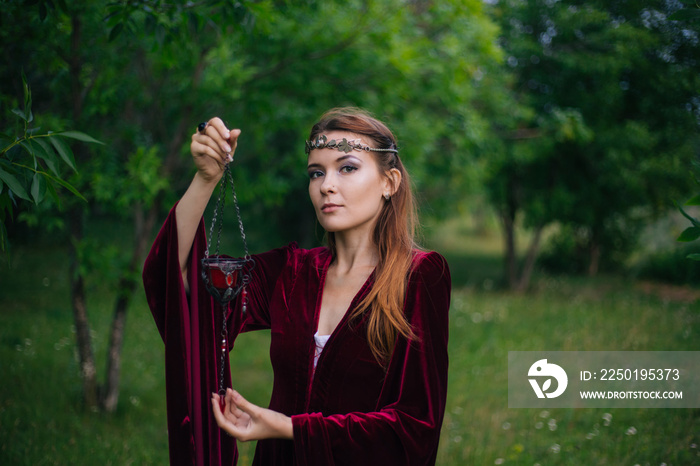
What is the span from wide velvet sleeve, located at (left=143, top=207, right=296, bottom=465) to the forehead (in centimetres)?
49

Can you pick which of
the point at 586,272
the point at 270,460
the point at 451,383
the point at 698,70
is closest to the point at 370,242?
the point at 270,460

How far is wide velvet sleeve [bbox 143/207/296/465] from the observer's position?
204 cm

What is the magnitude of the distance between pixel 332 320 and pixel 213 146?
74 cm

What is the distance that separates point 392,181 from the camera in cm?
227

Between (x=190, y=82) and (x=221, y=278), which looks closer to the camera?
(x=221, y=278)

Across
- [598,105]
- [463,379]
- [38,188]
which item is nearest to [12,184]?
[38,188]

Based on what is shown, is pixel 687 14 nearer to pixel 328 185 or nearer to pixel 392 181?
pixel 392 181

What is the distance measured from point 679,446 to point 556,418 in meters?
1.24

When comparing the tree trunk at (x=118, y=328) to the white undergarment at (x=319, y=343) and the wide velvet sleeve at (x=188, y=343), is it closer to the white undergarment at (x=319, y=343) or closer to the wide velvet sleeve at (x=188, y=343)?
the wide velvet sleeve at (x=188, y=343)

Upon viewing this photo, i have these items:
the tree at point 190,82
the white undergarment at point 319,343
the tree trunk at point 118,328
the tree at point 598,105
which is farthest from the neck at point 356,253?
the tree at point 598,105

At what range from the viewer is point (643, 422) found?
496cm

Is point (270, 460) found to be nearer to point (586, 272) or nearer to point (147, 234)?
point (147, 234)

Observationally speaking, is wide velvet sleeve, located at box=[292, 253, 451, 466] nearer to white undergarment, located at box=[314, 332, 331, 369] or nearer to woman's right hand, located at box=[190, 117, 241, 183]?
white undergarment, located at box=[314, 332, 331, 369]

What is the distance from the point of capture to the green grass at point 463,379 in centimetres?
450
